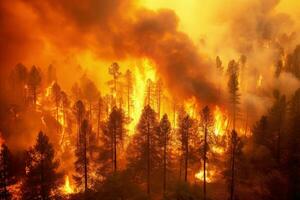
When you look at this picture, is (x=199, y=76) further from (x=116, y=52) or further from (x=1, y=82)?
(x=1, y=82)

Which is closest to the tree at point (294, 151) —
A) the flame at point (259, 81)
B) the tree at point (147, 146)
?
the tree at point (147, 146)

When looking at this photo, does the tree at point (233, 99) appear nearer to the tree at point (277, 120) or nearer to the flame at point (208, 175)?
the flame at point (208, 175)

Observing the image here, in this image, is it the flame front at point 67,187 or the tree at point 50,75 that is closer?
the flame front at point 67,187

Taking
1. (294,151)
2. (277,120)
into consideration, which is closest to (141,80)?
(277,120)

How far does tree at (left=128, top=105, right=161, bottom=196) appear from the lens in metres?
44.1

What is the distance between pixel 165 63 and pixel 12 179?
38668mm

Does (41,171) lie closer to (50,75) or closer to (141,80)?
(141,80)

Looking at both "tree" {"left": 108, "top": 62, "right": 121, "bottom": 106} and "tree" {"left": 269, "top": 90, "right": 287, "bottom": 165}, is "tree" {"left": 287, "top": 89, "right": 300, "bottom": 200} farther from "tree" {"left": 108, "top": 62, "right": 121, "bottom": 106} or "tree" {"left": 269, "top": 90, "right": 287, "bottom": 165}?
"tree" {"left": 108, "top": 62, "right": 121, "bottom": 106}

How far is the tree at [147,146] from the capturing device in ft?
145

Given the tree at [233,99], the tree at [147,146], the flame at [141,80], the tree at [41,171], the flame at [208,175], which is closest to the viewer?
the tree at [41,171]

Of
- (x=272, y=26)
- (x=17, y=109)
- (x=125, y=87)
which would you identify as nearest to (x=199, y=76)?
(x=125, y=87)

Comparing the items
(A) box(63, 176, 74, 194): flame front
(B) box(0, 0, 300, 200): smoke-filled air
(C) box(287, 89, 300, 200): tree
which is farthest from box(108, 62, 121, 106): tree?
(C) box(287, 89, 300, 200): tree

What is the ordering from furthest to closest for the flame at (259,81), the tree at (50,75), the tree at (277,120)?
the flame at (259,81) → the tree at (50,75) → the tree at (277,120)

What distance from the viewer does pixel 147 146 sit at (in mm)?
44438
